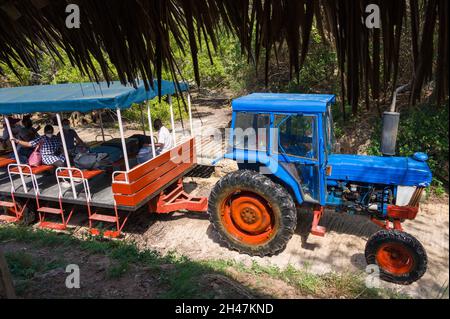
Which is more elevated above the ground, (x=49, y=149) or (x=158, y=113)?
(x=49, y=149)

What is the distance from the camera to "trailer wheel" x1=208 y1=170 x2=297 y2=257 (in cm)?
462

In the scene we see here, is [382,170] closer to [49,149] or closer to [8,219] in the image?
[49,149]

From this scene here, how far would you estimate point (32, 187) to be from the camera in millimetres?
6406

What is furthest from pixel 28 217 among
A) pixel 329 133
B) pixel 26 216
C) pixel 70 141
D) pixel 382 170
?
pixel 382 170

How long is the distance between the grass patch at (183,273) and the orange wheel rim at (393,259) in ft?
1.14

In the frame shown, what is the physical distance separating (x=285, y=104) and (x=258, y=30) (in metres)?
2.77

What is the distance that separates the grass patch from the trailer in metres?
0.94

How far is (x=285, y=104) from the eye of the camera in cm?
450

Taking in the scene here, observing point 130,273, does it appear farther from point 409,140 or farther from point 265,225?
point 409,140

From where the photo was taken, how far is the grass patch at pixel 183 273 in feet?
10.4

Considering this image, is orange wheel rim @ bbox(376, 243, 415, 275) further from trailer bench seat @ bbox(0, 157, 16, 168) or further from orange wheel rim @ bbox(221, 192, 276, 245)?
trailer bench seat @ bbox(0, 157, 16, 168)

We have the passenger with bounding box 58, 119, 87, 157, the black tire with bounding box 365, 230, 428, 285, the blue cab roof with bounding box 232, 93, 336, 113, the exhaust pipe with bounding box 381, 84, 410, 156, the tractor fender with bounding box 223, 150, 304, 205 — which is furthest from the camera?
the passenger with bounding box 58, 119, 87, 157

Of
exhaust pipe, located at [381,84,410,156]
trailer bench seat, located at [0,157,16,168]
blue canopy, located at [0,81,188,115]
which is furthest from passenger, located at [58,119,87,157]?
exhaust pipe, located at [381,84,410,156]

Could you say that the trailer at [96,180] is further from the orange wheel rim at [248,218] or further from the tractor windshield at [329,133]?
the tractor windshield at [329,133]
